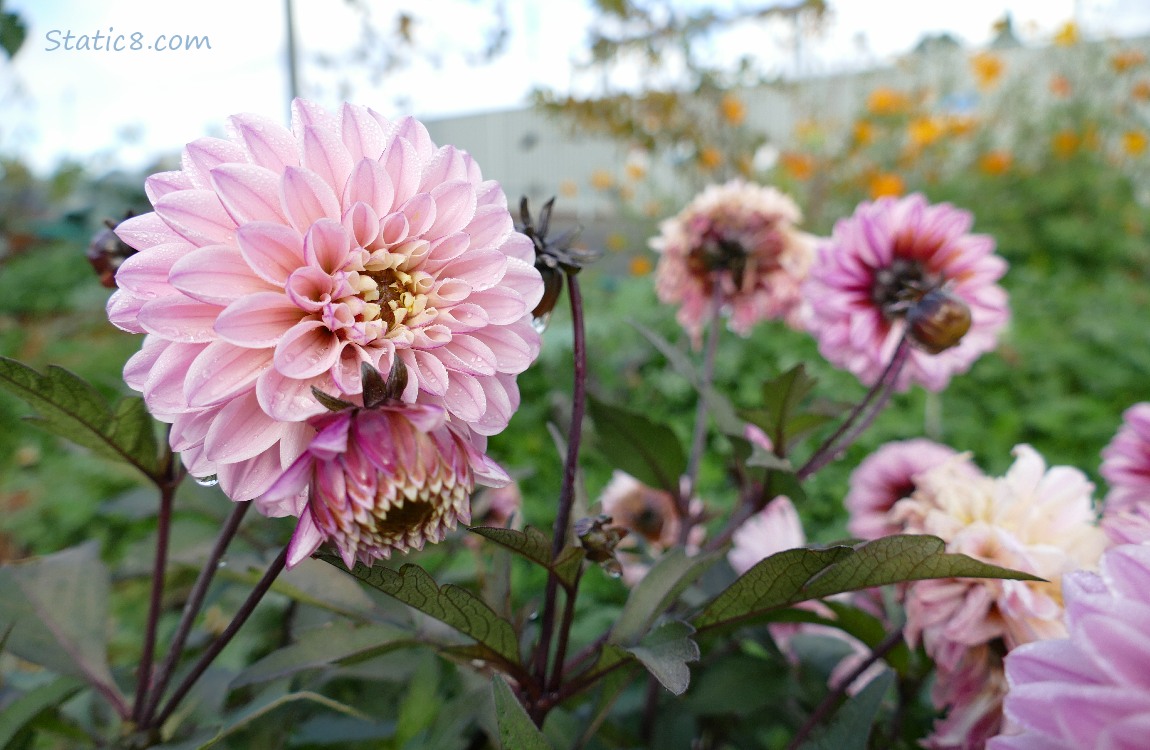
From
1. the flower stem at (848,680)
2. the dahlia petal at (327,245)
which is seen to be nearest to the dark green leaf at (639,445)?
the flower stem at (848,680)

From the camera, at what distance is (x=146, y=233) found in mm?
341

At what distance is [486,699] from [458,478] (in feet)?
0.82

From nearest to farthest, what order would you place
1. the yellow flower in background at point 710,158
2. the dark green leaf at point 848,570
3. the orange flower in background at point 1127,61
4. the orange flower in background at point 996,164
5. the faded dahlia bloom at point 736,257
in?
the dark green leaf at point 848,570
the faded dahlia bloom at point 736,257
the yellow flower in background at point 710,158
the orange flower in background at point 996,164
the orange flower in background at point 1127,61

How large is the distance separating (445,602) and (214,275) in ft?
0.65

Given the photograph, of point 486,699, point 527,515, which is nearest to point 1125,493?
point 486,699

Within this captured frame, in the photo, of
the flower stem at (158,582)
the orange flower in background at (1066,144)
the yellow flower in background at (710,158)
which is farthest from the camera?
the orange flower in background at (1066,144)

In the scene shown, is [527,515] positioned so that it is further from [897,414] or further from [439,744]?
[897,414]

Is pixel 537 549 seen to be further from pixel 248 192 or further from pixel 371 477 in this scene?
pixel 248 192

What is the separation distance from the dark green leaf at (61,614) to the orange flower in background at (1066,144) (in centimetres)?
367

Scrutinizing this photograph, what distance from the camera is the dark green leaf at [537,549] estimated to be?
362mm

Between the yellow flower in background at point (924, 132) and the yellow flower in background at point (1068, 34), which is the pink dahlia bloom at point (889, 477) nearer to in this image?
the yellow flower in background at point (924, 132)

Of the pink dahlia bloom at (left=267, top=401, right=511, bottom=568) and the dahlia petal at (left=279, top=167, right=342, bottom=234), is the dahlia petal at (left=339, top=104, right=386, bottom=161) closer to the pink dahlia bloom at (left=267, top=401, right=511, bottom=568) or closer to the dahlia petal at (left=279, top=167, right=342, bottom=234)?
the dahlia petal at (left=279, top=167, right=342, bottom=234)

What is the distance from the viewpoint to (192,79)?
0.63m

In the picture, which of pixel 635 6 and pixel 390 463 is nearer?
pixel 390 463
